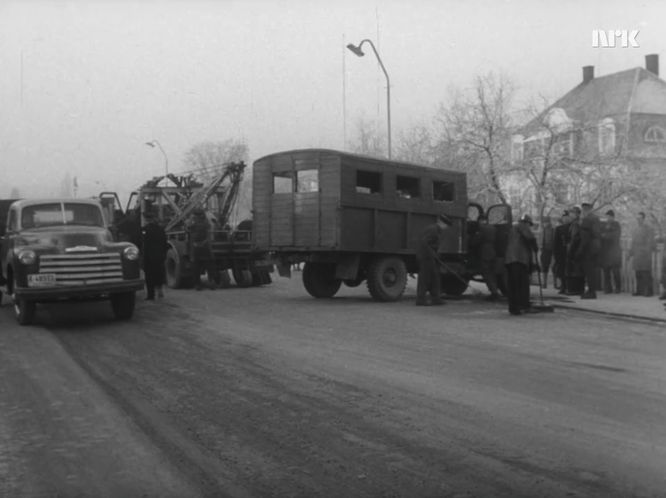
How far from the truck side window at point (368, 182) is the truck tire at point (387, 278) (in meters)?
1.39

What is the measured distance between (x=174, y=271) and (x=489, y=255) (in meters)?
7.77

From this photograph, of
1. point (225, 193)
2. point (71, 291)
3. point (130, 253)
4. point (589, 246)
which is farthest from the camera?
point (225, 193)

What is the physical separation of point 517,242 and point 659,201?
2108 centimetres

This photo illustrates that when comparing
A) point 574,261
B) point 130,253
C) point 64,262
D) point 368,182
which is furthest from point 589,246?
point 64,262

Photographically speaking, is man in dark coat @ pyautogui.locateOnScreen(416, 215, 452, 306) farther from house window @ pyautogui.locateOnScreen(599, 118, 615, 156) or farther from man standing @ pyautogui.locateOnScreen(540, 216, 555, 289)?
house window @ pyautogui.locateOnScreen(599, 118, 615, 156)

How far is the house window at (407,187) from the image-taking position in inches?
604

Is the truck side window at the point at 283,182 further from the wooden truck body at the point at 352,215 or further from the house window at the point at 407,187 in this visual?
the house window at the point at 407,187

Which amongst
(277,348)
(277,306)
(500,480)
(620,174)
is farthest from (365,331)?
(620,174)

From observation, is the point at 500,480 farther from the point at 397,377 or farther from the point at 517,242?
the point at 517,242

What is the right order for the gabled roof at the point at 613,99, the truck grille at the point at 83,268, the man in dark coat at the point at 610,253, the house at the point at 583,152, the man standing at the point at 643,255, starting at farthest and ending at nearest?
the gabled roof at the point at 613,99 → the house at the point at 583,152 → the man in dark coat at the point at 610,253 → the man standing at the point at 643,255 → the truck grille at the point at 83,268

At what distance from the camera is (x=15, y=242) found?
39.6ft

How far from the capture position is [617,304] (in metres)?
14.1

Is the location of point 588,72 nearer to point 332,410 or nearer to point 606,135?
point 606,135

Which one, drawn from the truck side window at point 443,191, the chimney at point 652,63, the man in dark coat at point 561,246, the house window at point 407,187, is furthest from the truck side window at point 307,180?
the chimney at point 652,63
